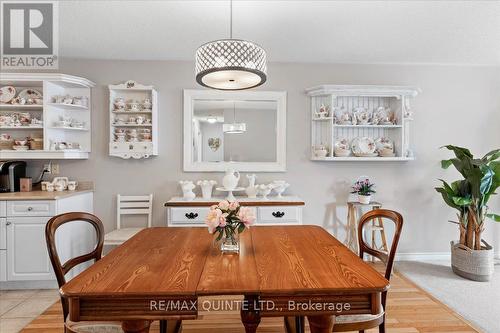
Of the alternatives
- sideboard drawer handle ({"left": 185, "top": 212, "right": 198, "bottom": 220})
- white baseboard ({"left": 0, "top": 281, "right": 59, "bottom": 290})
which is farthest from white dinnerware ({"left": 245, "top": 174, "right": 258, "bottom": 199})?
white baseboard ({"left": 0, "top": 281, "right": 59, "bottom": 290})

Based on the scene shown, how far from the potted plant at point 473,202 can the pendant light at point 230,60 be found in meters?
2.45

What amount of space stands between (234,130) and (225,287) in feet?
8.05

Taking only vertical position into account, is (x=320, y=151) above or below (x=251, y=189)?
above

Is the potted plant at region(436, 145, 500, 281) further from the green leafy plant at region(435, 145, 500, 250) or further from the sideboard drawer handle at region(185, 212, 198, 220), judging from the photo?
the sideboard drawer handle at region(185, 212, 198, 220)

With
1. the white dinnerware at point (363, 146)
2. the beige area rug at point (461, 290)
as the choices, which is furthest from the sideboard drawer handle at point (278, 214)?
the beige area rug at point (461, 290)

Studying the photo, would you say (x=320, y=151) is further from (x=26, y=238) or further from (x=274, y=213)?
(x=26, y=238)

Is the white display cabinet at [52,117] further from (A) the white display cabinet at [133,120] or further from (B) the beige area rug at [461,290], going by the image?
(B) the beige area rug at [461,290]

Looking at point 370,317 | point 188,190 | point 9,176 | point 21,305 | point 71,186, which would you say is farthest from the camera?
point 71,186

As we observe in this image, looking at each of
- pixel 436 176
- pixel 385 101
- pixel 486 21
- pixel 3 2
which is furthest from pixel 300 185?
pixel 3 2

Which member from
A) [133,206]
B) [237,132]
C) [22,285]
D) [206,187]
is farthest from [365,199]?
[22,285]

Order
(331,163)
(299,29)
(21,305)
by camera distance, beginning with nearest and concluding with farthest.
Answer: (21,305) < (299,29) < (331,163)

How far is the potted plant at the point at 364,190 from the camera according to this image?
309cm

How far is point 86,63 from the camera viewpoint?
3221mm

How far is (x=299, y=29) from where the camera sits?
2.53 meters
